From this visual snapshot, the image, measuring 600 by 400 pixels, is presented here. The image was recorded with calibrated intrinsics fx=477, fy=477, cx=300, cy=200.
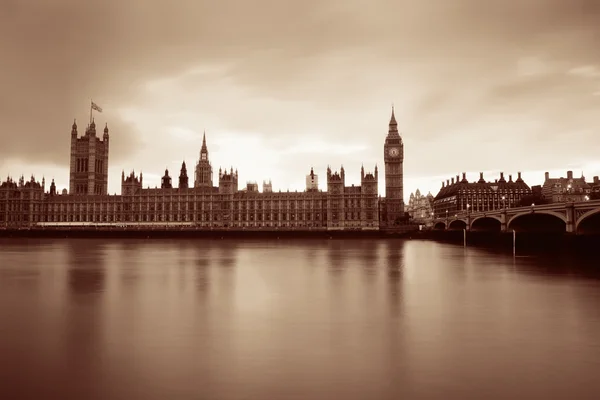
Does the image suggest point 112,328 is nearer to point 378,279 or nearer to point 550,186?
point 378,279

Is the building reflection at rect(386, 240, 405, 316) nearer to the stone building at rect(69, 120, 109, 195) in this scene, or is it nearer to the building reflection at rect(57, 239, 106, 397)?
the building reflection at rect(57, 239, 106, 397)

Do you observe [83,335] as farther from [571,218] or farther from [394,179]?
[394,179]

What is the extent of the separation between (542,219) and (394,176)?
75.9m

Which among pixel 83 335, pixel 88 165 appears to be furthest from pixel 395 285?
pixel 88 165

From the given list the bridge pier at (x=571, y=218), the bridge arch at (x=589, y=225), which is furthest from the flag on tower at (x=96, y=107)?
the bridge arch at (x=589, y=225)

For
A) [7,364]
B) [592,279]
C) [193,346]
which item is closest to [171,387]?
[193,346]

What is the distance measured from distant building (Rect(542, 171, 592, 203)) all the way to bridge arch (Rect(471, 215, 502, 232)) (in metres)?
50.1

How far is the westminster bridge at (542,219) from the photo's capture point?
42594 mm

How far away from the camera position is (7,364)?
1112 cm

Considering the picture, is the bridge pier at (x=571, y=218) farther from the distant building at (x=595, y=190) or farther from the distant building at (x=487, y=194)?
the distant building at (x=487, y=194)

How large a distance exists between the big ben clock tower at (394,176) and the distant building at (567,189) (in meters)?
41.9

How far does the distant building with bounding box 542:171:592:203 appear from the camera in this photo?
126 metres

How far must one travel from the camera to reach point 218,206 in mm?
120375

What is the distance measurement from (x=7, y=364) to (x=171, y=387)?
440 centimetres
